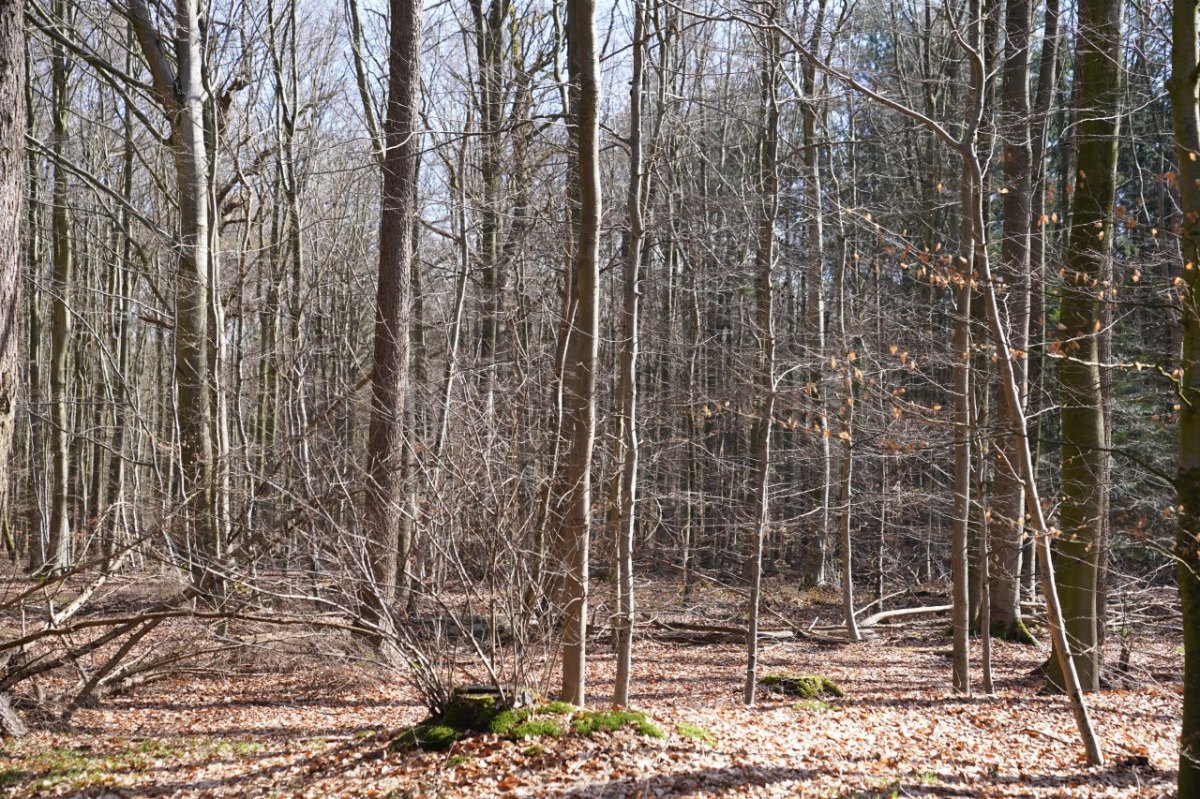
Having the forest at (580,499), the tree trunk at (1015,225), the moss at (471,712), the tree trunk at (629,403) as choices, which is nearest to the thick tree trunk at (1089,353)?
the forest at (580,499)

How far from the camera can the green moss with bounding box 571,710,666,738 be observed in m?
6.15

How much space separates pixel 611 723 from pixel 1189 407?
404 centimetres

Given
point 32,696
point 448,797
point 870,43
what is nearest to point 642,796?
point 448,797

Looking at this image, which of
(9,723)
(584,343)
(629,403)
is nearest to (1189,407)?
(584,343)

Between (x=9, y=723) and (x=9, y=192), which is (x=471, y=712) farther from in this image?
(x=9, y=192)

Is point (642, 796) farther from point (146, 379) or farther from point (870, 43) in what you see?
point (146, 379)

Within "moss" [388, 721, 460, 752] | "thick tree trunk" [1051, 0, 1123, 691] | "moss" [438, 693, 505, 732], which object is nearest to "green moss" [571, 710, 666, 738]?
"moss" [438, 693, 505, 732]

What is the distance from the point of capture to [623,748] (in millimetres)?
5973

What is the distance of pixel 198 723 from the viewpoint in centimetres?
791

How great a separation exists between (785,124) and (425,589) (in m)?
16.1

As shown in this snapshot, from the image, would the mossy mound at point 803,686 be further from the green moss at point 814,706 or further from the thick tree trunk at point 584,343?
the thick tree trunk at point 584,343

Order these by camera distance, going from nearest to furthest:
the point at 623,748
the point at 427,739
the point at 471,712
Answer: the point at 623,748
the point at 427,739
the point at 471,712

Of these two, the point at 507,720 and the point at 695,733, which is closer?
the point at 507,720

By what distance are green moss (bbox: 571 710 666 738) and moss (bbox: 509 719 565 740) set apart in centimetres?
12
